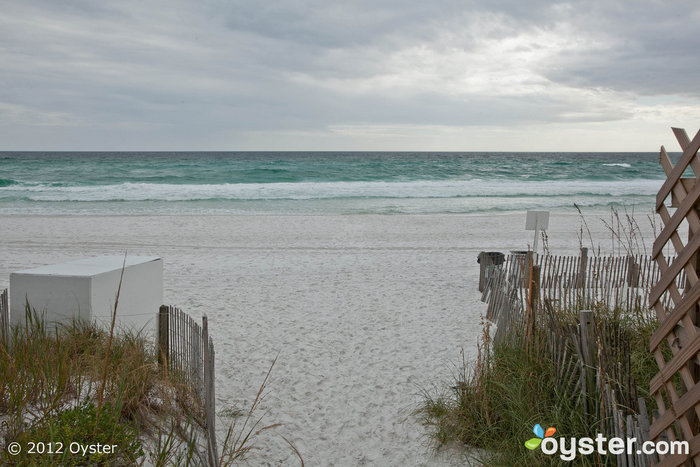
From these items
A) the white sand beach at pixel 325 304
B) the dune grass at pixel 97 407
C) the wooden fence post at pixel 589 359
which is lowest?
the white sand beach at pixel 325 304

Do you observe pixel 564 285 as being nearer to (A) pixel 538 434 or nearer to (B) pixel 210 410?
(A) pixel 538 434

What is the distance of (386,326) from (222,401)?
2.79 m

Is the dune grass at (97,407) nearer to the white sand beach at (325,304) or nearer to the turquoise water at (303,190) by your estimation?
the white sand beach at (325,304)

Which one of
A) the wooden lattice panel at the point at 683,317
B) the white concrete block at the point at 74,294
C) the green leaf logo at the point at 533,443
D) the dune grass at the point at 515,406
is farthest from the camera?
the white concrete block at the point at 74,294

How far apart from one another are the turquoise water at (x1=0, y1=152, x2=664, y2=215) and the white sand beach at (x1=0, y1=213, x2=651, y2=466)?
6008 millimetres

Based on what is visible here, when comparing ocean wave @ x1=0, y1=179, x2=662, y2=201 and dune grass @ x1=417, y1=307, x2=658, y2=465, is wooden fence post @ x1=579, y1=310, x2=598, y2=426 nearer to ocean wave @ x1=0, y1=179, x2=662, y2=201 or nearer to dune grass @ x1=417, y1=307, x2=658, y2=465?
dune grass @ x1=417, y1=307, x2=658, y2=465

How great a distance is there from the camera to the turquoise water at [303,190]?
78.7 feet

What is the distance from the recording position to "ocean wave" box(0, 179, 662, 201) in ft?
92.4

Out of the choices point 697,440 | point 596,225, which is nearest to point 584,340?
point 697,440

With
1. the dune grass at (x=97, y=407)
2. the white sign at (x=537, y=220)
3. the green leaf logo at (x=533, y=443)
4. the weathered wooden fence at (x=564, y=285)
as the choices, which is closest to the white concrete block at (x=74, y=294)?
the dune grass at (x=97, y=407)

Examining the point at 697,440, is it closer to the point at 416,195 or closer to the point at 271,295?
the point at 271,295

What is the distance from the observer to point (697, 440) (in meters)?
2.50

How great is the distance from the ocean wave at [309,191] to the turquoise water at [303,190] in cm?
5

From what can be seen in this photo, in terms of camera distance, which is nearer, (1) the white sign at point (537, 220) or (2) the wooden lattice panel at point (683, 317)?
(2) the wooden lattice panel at point (683, 317)
